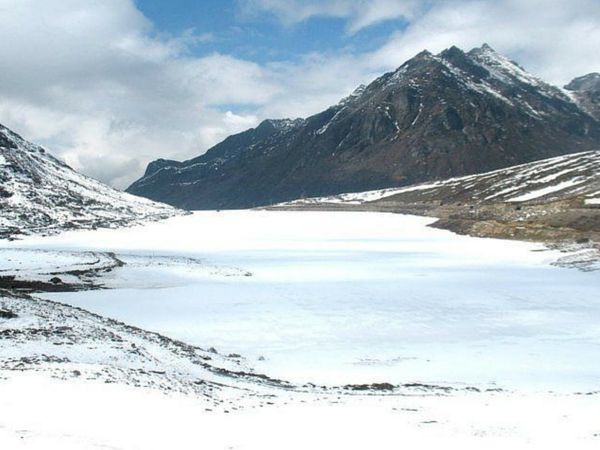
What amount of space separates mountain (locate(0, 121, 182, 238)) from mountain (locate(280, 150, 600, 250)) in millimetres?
74675

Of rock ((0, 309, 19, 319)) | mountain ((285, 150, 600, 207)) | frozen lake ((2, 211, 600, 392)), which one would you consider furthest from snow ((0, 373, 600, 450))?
mountain ((285, 150, 600, 207))

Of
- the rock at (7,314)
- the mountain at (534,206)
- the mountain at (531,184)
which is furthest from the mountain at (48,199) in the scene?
the mountain at (531,184)

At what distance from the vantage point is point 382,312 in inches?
1352

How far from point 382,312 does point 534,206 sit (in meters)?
77.1

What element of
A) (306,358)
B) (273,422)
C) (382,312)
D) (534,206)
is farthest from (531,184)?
(273,422)

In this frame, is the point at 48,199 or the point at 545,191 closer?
the point at 48,199

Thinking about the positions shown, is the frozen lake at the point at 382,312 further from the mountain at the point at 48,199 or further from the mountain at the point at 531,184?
the mountain at the point at 531,184

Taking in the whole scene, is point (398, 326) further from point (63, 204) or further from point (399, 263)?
point (63, 204)

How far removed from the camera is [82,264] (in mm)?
55906

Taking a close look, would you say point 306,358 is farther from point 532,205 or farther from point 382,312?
point 532,205

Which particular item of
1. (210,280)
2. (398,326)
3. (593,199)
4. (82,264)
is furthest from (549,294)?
(593,199)

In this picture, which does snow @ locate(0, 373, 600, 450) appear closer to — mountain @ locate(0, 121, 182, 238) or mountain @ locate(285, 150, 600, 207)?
mountain @ locate(0, 121, 182, 238)

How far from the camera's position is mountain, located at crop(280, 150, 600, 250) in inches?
2952

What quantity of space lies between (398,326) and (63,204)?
126696 millimetres
